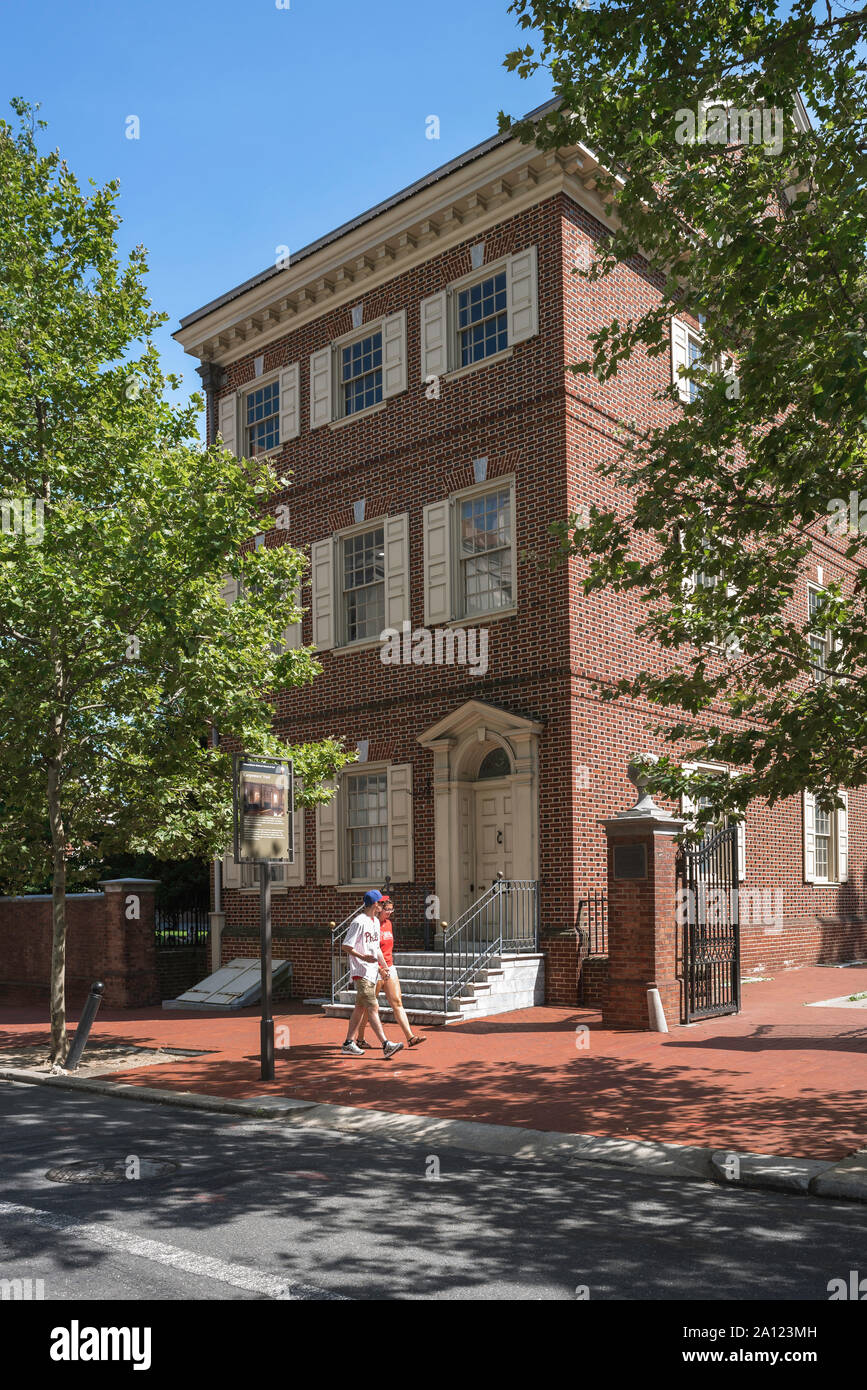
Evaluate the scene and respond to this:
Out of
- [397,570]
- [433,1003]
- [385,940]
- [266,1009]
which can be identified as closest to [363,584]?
[397,570]

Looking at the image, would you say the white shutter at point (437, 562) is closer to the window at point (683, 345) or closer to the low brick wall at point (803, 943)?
the window at point (683, 345)

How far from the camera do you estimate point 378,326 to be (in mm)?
20391

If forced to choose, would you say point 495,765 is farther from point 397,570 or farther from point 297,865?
point 297,865

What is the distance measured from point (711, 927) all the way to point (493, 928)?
143 inches

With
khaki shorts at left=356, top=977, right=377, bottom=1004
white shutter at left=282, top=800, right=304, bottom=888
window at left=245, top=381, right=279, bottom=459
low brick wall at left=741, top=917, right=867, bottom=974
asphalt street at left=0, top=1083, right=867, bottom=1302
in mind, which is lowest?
low brick wall at left=741, top=917, right=867, bottom=974

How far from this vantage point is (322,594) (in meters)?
20.7

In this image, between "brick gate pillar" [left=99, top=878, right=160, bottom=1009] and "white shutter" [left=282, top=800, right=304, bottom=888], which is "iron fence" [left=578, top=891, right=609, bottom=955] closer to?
"white shutter" [left=282, top=800, right=304, bottom=888]

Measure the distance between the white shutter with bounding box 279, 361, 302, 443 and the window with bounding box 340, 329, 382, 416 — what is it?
1.04 m

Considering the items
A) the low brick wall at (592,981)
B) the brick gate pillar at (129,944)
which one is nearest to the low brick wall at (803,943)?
the low brick wall at (592,981)

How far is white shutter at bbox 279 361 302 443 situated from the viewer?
2169 cm

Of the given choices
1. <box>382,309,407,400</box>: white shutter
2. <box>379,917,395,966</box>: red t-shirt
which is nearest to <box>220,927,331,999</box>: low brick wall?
<box>379,917,395,966</box>: red t-shirt

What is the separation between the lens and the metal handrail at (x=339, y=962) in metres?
17.1
